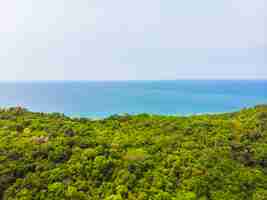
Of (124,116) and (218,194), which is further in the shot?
(124,116)

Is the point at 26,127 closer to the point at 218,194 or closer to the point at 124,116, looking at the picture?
the point at 124,116

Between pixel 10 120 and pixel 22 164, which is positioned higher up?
pixel 10 120

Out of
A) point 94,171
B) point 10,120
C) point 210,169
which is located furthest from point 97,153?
point 10,120

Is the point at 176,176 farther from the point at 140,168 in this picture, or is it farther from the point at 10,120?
the point at 10,120

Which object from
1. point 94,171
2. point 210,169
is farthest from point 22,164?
point 210,169

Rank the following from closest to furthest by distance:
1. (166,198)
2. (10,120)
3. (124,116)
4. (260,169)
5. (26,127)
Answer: (166,198) < (260,169) < (26,127) < (10,120) < (124,116)

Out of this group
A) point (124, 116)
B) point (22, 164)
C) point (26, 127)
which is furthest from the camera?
point (124, 116)
